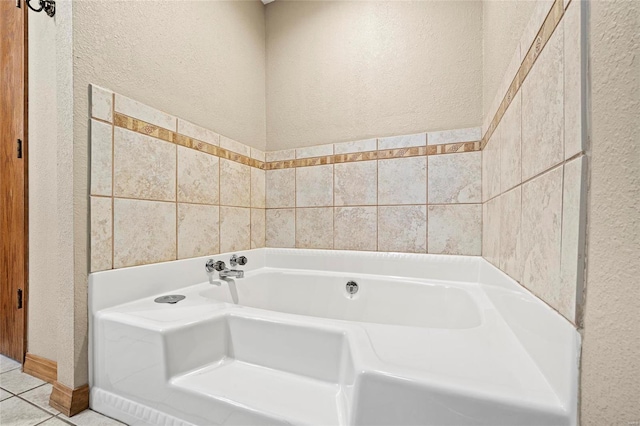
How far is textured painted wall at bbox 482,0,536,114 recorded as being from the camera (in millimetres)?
762

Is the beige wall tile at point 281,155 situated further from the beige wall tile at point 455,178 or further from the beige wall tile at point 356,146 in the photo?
the beige wall tile at point 455,178

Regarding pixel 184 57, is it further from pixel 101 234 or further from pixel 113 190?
pixel 101 234

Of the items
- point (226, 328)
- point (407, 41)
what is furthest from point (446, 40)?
point (226, 328)

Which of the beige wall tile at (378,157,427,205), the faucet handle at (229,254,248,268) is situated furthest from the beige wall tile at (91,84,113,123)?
the beige wall tile at (378,157,427,205)

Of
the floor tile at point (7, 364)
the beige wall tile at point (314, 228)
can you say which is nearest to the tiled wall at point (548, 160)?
the beige wall tile at point (314, 228)

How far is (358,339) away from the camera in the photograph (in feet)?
2.15

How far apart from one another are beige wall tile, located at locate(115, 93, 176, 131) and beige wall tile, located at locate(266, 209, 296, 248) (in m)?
0.79

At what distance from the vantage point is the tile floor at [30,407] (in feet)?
2.77

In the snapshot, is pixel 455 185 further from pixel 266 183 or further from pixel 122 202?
pixel 122 202

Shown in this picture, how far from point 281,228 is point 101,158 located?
3.38ft

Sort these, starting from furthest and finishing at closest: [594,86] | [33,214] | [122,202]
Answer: [33,214] < [122,202] < [594,86]

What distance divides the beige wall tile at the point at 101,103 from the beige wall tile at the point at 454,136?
143cm

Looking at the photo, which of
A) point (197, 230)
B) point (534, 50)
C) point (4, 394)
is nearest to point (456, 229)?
point (534, 50)

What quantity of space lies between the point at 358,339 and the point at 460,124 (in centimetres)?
126
